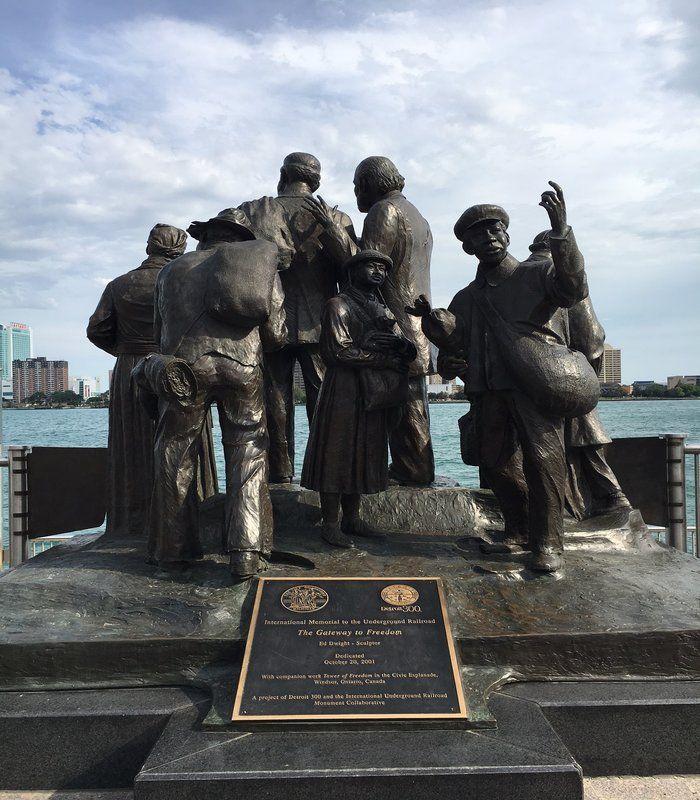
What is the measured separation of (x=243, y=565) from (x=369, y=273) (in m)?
2.19

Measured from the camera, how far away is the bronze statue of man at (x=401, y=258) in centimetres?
575

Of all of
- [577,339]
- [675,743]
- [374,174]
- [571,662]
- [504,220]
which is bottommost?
[675,743]

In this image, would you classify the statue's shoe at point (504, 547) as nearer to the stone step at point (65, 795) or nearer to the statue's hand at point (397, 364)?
the statue's hand at point (397, 364)

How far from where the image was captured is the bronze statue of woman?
4727 mm

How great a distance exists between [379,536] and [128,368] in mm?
Answer: 2660

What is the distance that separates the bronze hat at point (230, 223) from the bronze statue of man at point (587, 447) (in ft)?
7.34

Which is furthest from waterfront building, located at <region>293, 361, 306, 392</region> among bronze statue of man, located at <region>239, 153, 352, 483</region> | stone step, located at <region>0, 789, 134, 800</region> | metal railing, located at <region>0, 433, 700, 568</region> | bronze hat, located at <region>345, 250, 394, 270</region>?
stone step, located at <region>0, 789, 134, 800</region>

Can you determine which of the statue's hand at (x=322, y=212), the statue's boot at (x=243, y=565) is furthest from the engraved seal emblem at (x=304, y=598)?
the statue's hand at (x=322, y=212)

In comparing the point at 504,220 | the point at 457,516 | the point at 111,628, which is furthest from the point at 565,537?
the point at 111,628

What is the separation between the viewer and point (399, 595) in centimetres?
385

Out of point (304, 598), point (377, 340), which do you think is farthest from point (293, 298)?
point (304, 598)

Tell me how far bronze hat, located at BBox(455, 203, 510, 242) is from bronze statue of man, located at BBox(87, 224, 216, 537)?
2.69 m

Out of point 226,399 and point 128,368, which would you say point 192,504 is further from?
point 128,368

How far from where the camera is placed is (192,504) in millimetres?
4625
